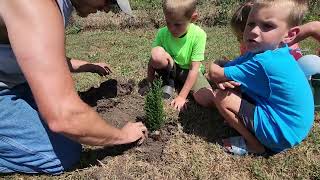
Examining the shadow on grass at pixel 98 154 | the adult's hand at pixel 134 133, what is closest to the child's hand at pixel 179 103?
the adult's hand at pixel 134 133

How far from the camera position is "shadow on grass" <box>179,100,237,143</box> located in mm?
3715

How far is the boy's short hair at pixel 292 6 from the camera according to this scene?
314 cm

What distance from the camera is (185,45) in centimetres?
449

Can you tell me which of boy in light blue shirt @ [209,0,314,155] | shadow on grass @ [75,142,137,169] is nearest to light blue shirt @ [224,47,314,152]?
boy in light blue shirt @ [209,0,314,155]

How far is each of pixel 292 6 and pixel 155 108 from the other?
133 cm

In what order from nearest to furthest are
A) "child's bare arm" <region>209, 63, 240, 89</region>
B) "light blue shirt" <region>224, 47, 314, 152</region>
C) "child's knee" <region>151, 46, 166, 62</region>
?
"light blue shirt" <region>224, 47, 314, 152</region>
"child's bare arm" <region>209, 63, 240, 89</region>
"child's knee" <region>151, 46, 166, 62</region>

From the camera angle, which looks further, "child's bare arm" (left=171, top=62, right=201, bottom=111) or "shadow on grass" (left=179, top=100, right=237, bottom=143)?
"child's bare arm" (left=171, top=62, right=201, bottom=111)

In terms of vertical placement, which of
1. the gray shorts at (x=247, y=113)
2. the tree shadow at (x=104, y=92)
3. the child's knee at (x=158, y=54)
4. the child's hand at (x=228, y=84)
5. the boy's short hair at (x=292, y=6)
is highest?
the boy's short hair at (x=292, y=6)

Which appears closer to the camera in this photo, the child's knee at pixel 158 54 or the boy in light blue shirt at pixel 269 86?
the boy in light blue shirt at pixel 269 86

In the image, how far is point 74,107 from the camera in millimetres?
2510

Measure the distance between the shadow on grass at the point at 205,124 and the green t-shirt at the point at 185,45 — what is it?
0.58 meters

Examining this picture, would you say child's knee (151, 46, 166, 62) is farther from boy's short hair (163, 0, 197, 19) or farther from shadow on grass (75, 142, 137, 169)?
shadow on grass (75, 142, 137, 169)

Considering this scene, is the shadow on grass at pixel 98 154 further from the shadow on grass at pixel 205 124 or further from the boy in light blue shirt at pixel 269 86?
the boy in light blue shirt at pixel 269 86

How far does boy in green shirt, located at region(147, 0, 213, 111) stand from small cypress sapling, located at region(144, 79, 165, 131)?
0.56 m
